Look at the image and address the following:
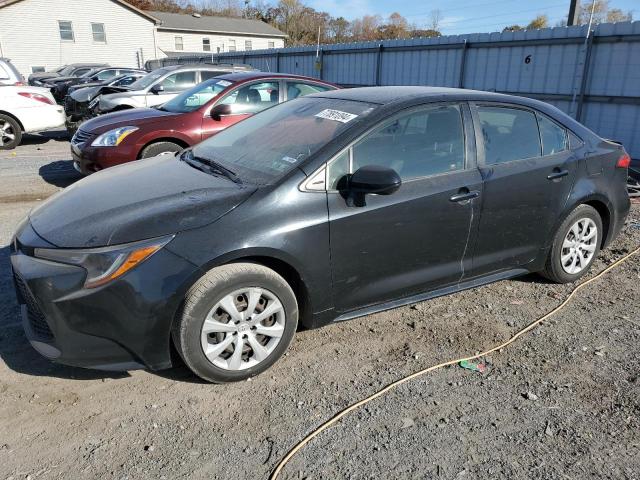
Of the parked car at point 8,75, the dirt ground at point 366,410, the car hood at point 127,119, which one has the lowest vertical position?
the dirt ground at point 366,410

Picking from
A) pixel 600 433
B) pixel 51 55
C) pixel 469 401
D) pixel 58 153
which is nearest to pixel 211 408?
pixel 469 401

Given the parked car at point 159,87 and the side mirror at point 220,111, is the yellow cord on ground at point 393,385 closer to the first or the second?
the side mirror at point 220,111

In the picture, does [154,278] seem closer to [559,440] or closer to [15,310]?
[15,310]

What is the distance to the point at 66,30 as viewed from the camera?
121 ft

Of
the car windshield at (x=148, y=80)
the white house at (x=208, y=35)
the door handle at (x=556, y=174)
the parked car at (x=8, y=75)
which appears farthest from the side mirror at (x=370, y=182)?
the white house at (x=208, y=35)

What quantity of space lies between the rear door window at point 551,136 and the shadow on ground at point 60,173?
6558 millimetres

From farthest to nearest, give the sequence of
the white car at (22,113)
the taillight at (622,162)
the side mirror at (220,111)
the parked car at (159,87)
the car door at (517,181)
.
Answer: the white car at (22,113) < the parked car at (159,87) < the side mirror at (220,111) < the taillight at (622,162) < the car door at (517,181)

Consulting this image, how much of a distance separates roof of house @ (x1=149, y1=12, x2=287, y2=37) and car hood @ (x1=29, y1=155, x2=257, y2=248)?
4779 centimetres

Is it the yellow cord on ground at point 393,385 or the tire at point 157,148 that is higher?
the tire at point 157,148

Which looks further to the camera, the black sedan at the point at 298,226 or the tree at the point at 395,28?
the tree at the point at 395,28

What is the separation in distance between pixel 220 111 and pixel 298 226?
4.41 m

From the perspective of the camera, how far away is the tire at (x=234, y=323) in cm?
284

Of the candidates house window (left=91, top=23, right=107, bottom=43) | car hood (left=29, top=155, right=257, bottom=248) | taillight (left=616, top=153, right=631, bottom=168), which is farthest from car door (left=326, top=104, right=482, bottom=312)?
house window (left=91, top=23, right=107, bottom=43)

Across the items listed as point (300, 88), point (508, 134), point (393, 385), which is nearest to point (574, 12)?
point (300, 88)
